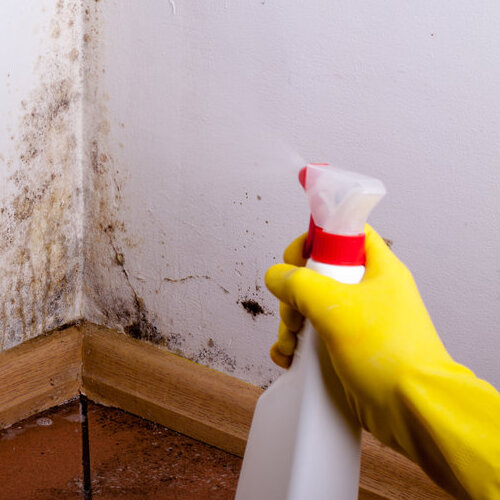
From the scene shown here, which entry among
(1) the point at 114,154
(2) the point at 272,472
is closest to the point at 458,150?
(2) the point at 272,472

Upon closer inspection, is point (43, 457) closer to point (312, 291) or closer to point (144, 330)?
point (144, 330)

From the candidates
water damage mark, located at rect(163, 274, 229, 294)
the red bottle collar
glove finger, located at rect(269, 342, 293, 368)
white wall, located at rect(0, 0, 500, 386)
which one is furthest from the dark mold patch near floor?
the red bottle collar

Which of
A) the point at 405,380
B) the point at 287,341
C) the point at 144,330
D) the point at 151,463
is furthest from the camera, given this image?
the point at 144,330

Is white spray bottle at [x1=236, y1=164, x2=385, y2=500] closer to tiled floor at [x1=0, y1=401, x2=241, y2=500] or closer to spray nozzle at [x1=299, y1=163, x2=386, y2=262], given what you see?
spray nozzle at [x1=299, y1=163, x2=386, y2=262]

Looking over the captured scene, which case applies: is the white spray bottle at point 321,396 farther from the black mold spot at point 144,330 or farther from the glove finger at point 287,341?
the black mold spot at point 144,330

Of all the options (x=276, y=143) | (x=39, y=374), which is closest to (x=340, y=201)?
(x=276, y=143)

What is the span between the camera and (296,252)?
677mm

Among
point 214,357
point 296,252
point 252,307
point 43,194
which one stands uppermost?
point 296,252

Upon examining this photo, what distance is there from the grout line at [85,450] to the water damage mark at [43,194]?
0.58 ft

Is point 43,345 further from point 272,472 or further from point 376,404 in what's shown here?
point 376,404

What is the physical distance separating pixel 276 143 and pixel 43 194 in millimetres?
449

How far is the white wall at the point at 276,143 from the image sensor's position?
0.90 metres

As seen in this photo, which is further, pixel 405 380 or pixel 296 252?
pixel 296 252

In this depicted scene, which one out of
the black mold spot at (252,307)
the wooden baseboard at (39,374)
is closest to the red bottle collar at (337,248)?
the black mold spot at (252,307)
